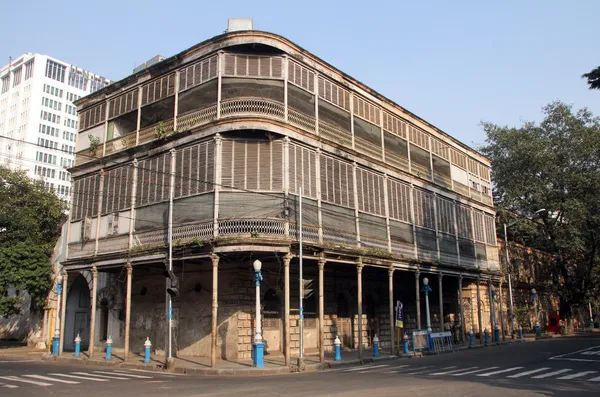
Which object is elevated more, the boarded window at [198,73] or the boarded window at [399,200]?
the boarded window at [198,73]

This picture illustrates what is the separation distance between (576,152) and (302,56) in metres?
28.0

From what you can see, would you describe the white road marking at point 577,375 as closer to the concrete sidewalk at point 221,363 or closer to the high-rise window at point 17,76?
the concrete sidewalk at point 221,363

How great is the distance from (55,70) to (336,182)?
103 m

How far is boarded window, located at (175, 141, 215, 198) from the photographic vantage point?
20.9m

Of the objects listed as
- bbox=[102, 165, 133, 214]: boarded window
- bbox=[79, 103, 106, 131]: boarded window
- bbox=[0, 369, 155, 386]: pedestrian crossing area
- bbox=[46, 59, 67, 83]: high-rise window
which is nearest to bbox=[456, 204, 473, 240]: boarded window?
bbox=[102, 165, 133, 214]: boarded window

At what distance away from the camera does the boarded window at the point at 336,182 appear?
2294 centimetres

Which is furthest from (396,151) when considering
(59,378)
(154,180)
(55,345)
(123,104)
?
(59,378)

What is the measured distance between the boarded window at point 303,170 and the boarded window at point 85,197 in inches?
423

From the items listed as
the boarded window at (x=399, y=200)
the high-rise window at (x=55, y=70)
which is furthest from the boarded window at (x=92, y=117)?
the high-rise window at (x=55, y=70)

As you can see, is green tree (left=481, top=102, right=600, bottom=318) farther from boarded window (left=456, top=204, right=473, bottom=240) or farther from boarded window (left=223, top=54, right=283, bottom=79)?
boarded window (left=223, top=54, right=283, bottom=79)

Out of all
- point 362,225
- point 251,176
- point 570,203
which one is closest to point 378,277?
point 362,225

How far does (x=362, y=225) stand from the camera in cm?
2461

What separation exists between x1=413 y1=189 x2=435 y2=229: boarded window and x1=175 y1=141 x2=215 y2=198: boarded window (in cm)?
1326

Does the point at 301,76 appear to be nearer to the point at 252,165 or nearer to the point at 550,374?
the point at 252,165
